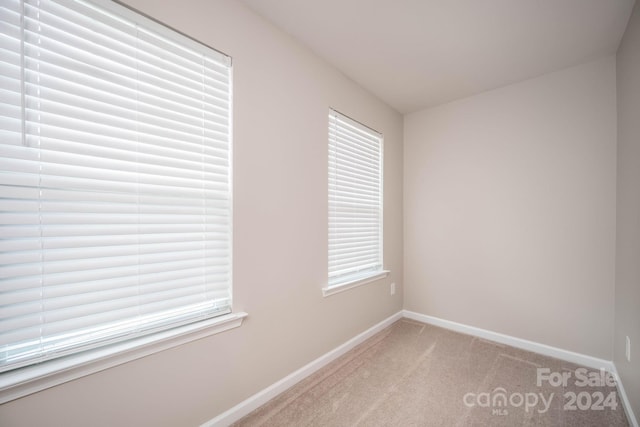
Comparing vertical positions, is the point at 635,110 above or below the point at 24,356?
above

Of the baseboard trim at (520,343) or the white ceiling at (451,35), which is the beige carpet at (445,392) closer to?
the baseboard trim at (520,343)

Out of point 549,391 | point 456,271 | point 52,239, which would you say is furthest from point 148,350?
point 456,271

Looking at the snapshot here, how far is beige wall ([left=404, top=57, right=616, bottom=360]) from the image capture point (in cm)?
221

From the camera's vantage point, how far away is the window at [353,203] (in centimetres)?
239

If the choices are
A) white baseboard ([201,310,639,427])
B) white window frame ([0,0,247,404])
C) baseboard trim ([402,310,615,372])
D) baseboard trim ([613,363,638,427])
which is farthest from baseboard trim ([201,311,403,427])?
baseboard trim ([613,363,638,427])

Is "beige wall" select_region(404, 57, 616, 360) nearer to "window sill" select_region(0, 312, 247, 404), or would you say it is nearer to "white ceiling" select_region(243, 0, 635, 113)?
"white ceiling" select_region(243, 0, 635, 113)

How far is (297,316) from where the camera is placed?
2.02 meters

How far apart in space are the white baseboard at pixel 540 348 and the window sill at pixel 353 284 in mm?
840

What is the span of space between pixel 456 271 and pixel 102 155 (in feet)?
10.4

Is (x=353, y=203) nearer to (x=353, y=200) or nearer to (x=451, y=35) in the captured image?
(x=353, y=200)

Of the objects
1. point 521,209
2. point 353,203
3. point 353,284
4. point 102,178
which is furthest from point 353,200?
point 102,178

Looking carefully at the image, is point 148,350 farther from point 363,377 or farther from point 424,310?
point 424,310

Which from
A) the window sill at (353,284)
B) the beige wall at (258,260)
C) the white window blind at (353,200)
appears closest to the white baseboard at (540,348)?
the window sill at (353,284)

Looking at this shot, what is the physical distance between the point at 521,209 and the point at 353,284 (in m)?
1.76
